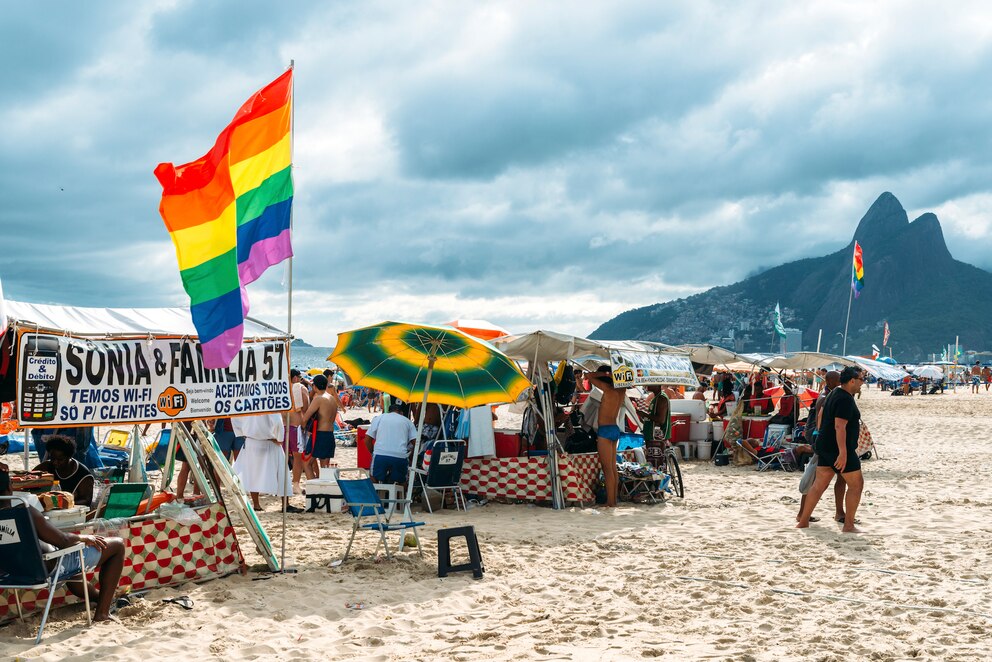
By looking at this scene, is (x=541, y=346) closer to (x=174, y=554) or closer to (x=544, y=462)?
(x=544, y=462)

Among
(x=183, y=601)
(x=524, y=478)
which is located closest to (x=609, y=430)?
(x=524, y=478)

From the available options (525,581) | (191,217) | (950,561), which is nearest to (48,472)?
(191,217)

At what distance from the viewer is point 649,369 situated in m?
11.4

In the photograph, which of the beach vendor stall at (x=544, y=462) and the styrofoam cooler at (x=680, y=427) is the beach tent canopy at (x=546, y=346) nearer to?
the beach vendor stall at (x=544, y=462)

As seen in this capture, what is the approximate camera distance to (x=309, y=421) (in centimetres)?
1066

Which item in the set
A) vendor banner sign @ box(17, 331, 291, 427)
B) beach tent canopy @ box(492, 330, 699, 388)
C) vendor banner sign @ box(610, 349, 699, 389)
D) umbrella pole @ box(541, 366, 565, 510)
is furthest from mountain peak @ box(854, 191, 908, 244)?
vendor banner sign @ box(17, 331, 291, 427)

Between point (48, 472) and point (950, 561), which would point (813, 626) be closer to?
point (950, 561)

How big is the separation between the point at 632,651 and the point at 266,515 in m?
5.31

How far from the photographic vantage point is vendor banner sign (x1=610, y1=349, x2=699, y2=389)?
1002 centimetres

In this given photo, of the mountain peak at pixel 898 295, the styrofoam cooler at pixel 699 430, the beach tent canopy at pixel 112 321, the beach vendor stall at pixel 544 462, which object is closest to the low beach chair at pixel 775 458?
the styrofoam cooler at pixel 699 430

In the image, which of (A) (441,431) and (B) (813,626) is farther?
(A) (441,431)

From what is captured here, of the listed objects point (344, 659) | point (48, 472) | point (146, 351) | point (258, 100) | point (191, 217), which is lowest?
point (344, 659)

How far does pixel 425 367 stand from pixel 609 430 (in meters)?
2.29

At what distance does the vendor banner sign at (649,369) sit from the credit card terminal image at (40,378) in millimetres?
6035
